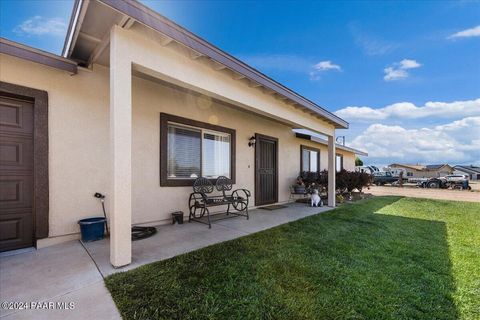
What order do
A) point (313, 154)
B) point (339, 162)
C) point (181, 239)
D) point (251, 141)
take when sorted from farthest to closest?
point (339, 162)
point (313, 154)
point (251, 141)
point (181, 239)

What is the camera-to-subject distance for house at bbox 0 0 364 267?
270 centimetres

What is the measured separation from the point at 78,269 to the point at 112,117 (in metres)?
1.85

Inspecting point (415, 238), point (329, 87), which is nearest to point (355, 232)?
point (415, 238)

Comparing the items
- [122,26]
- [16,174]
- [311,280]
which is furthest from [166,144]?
[311,280]

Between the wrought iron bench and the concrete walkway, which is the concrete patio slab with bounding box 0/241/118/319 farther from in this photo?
the wrought iron bench

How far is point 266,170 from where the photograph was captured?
7695 millimetres

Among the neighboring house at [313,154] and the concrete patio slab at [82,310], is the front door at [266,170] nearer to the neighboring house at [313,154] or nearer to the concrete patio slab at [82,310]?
the neighboring house at [313,154]

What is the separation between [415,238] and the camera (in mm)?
4152

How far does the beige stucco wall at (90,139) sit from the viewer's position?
346 centimetres

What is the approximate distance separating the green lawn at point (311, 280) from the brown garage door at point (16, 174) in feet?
6.89

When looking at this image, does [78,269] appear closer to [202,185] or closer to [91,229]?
[91,229]

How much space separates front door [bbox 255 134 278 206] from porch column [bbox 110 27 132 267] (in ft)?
16.1

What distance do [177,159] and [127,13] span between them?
3206 millimetres

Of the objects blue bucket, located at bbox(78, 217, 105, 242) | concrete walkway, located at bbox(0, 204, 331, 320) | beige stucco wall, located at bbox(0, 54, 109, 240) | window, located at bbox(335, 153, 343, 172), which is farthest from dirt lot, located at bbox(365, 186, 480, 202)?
beige stucco wall, located at bbox(0, 54, 109, 240)
